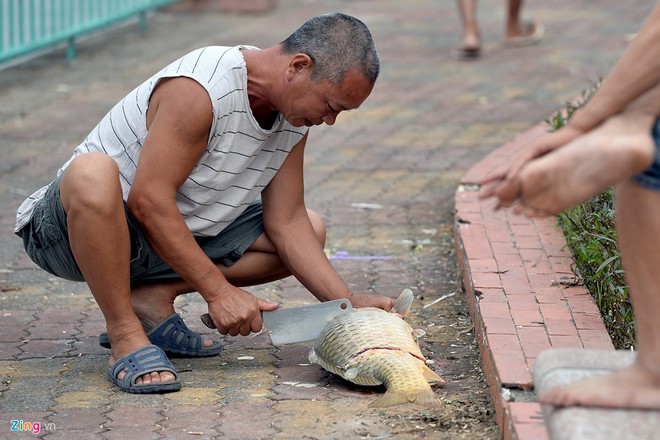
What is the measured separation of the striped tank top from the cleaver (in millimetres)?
368

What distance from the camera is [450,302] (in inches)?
180

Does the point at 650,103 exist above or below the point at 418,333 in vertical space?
above

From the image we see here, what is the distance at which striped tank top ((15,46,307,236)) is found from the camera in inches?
142

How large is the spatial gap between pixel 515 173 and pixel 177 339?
1.70 m

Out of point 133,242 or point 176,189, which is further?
point 133,242

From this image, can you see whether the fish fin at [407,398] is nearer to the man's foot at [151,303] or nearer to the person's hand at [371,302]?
the person's hand at [371,302]

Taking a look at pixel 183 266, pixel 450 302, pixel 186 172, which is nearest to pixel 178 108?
pixel 186 172

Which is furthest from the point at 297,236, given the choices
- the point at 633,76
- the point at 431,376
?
the point at 633,76

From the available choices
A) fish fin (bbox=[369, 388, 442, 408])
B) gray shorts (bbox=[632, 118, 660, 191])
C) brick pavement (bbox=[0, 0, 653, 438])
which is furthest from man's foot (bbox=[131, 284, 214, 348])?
gray shorts (bbox=[632, 118, 660, 191])

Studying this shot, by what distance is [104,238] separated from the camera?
3537mm

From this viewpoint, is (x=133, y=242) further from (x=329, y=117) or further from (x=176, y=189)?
(x=329, y=117)

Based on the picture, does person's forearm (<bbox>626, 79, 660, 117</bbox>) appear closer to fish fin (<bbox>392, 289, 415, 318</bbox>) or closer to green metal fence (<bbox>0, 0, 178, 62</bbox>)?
fish fin (<bbox>392, 289, 415, 318</bbox>)

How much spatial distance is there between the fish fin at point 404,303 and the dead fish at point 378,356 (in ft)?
0.50

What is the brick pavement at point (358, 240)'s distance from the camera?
136 inches
